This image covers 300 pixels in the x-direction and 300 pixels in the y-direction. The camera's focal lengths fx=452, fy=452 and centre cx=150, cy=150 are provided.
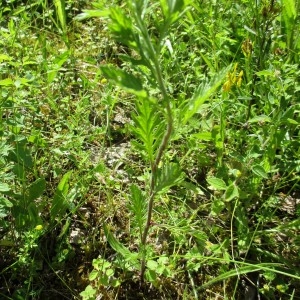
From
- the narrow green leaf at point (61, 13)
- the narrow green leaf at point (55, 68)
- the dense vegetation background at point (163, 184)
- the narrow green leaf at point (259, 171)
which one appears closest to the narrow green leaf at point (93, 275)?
the dense vegetation background at point (163, 184)

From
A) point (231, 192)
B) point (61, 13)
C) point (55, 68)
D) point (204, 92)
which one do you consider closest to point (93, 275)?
point (231, 192)

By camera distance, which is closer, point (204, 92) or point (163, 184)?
point (204, 92)

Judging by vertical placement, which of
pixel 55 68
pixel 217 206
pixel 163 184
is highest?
pixel 55 68

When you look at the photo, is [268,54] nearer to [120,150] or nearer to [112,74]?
[120,150]

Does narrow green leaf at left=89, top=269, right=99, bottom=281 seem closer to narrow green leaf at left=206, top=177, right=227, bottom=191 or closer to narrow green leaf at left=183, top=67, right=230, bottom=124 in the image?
narrow green leaf at left=206, top=177, right=227, bottom=191

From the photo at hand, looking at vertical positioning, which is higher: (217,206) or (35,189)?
(35,189)

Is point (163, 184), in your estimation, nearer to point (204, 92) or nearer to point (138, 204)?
point (138, 204)

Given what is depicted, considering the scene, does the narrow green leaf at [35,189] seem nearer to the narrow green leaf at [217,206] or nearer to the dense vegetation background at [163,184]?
the dense vegetation background at [163,184]

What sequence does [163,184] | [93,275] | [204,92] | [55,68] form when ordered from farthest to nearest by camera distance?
[55,68] → [93,275] → [163,184] → [204,92]

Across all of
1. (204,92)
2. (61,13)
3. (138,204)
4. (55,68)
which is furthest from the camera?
(61,13)

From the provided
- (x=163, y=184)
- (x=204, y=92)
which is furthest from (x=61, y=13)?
(x=204, y=92)

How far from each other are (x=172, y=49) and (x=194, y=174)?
0.80m

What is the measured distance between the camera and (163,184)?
1.53 m

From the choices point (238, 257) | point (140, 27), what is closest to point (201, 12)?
point (238, 257)
